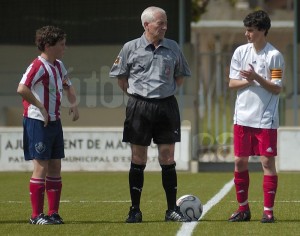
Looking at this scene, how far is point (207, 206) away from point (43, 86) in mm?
2778

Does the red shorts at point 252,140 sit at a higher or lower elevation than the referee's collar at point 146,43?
lower

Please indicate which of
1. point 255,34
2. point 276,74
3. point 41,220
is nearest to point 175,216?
point 41,220

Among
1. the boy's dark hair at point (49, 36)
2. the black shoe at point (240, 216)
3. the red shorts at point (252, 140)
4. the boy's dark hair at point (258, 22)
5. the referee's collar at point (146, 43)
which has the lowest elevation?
the black shoe at point (240, 216)

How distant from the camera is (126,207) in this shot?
13.1m

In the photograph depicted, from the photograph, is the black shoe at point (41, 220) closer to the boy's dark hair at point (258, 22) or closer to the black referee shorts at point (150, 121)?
the black referee shorts at point (150, 121)

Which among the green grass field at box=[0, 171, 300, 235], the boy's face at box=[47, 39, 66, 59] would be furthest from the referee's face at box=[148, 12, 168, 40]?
the green grass field at box=[0, 171, 300, 235]

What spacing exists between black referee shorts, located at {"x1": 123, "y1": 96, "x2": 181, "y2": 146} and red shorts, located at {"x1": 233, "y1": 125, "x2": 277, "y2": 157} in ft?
1.93

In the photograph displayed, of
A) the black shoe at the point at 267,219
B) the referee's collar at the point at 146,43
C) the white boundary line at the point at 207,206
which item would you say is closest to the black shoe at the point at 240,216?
the black shoe at the point at 267,219

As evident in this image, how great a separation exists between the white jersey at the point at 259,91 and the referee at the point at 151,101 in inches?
23.1

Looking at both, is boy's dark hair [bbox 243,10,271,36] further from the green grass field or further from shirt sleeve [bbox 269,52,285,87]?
the green grass field

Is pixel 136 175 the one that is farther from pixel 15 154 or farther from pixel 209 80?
pixel 209 80

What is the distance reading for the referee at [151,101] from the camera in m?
11.2

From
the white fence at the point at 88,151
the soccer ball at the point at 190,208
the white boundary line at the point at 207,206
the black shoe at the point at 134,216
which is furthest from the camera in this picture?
the white fence at the point at 88,151

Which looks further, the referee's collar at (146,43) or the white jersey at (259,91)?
the referee's collar at (146,43)
